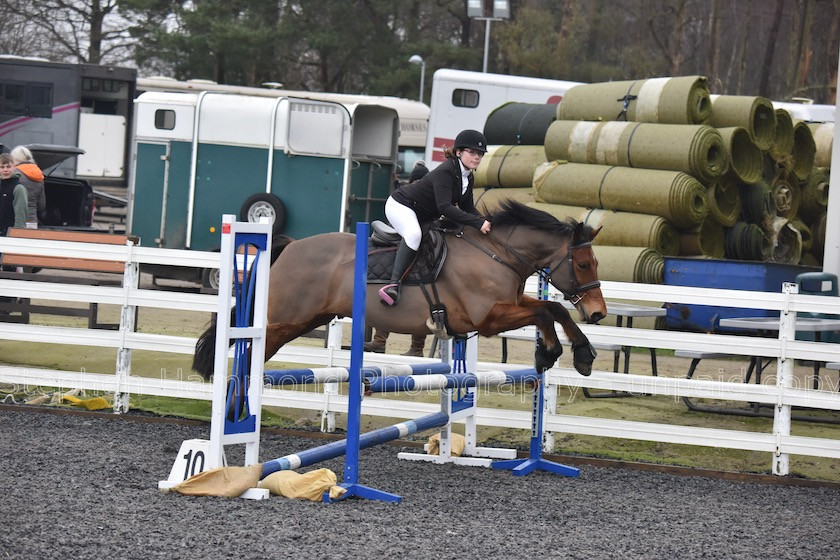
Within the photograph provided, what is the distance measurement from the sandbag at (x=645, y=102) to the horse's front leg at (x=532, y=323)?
7.51 m

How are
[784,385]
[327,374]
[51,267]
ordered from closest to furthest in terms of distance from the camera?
[327,374]
[784,385]
[51,267]

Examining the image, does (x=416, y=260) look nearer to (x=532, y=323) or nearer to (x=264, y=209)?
(x=532, y=323)

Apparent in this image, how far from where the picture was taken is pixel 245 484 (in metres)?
5.62

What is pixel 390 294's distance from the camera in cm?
682

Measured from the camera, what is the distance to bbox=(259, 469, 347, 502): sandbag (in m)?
5.71

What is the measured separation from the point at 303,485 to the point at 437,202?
6.56ft

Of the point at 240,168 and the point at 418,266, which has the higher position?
the point at 240,168

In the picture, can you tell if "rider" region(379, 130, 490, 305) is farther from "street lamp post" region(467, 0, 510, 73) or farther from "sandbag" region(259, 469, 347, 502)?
"street lamp post" region(467, 0, 510, 73)

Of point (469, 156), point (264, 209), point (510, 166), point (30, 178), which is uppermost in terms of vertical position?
point (510, 166)

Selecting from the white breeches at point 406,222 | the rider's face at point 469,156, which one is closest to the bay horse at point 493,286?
Result: the white breeches at point 406,222

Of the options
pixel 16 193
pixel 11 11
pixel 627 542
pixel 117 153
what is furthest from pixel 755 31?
pixel 627 542

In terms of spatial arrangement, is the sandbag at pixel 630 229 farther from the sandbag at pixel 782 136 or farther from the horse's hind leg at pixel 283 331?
the horse's hind leg at pixel 283 331

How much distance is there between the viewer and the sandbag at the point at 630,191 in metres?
13.1

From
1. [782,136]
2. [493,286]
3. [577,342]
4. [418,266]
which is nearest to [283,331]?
[418,266]
